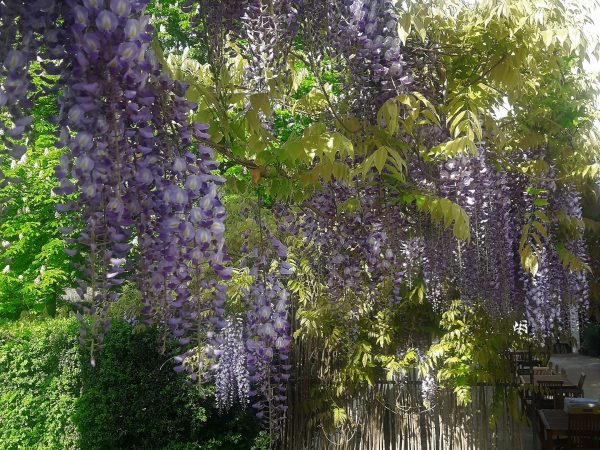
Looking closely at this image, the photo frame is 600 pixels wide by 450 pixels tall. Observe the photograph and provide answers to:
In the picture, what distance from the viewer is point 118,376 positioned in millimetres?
5395

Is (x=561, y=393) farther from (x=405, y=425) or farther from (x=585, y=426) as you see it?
(x=405, y=425)

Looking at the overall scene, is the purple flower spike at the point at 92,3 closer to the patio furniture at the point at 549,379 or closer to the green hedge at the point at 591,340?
the patio furniture at the point at 549,379

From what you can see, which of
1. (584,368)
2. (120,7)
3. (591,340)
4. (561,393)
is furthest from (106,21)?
(591,340)

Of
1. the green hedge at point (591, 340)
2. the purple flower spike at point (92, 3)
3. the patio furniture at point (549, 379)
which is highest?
the green hedge at point (591, 340)

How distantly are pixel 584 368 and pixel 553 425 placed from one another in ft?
34.8

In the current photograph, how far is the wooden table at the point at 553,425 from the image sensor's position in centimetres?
555

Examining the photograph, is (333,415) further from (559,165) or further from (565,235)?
(559,165)

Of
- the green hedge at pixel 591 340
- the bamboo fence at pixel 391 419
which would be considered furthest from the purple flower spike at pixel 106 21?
the green hedge at pixel 591 340

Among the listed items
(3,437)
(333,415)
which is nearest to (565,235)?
(333,415)

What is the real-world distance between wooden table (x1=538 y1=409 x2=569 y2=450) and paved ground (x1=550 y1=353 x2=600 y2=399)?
5.20 m

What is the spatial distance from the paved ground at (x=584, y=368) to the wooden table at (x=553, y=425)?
5198 mm

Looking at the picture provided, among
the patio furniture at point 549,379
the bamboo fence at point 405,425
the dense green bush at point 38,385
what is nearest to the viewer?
the bamboo fence at point 405,425

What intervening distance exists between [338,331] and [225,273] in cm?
389

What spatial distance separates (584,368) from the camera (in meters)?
15.2
